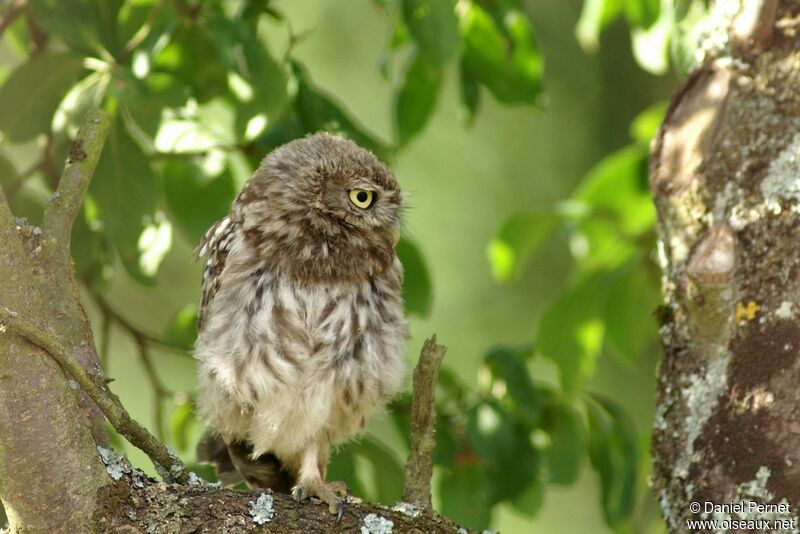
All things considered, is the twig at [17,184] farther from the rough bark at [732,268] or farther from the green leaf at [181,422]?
the rough bark at [732,268]

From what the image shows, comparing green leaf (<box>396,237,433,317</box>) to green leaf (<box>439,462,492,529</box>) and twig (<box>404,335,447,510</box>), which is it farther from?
twig (<box>404,335,447,510</box>)

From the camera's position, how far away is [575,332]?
3043 mm

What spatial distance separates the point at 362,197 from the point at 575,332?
30.4 inches

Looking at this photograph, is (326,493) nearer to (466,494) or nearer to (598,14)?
(466,494)

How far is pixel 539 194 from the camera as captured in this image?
18.1ft

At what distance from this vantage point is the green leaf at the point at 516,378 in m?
2.81

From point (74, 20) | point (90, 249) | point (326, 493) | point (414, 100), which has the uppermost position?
point (414, 100)

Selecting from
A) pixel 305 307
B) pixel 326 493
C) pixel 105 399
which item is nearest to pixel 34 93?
pixel 305 307

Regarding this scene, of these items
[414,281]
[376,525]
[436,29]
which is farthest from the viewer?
[414,281]

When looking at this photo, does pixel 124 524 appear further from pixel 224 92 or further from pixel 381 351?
pixel 224 92

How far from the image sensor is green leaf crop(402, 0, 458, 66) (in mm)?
2434

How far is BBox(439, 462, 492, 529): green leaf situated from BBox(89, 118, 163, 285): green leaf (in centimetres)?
104

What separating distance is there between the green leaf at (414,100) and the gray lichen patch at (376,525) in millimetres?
1201

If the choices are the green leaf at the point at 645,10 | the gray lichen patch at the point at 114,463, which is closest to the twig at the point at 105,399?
→ the gray lichen patch at the point at 114,463
